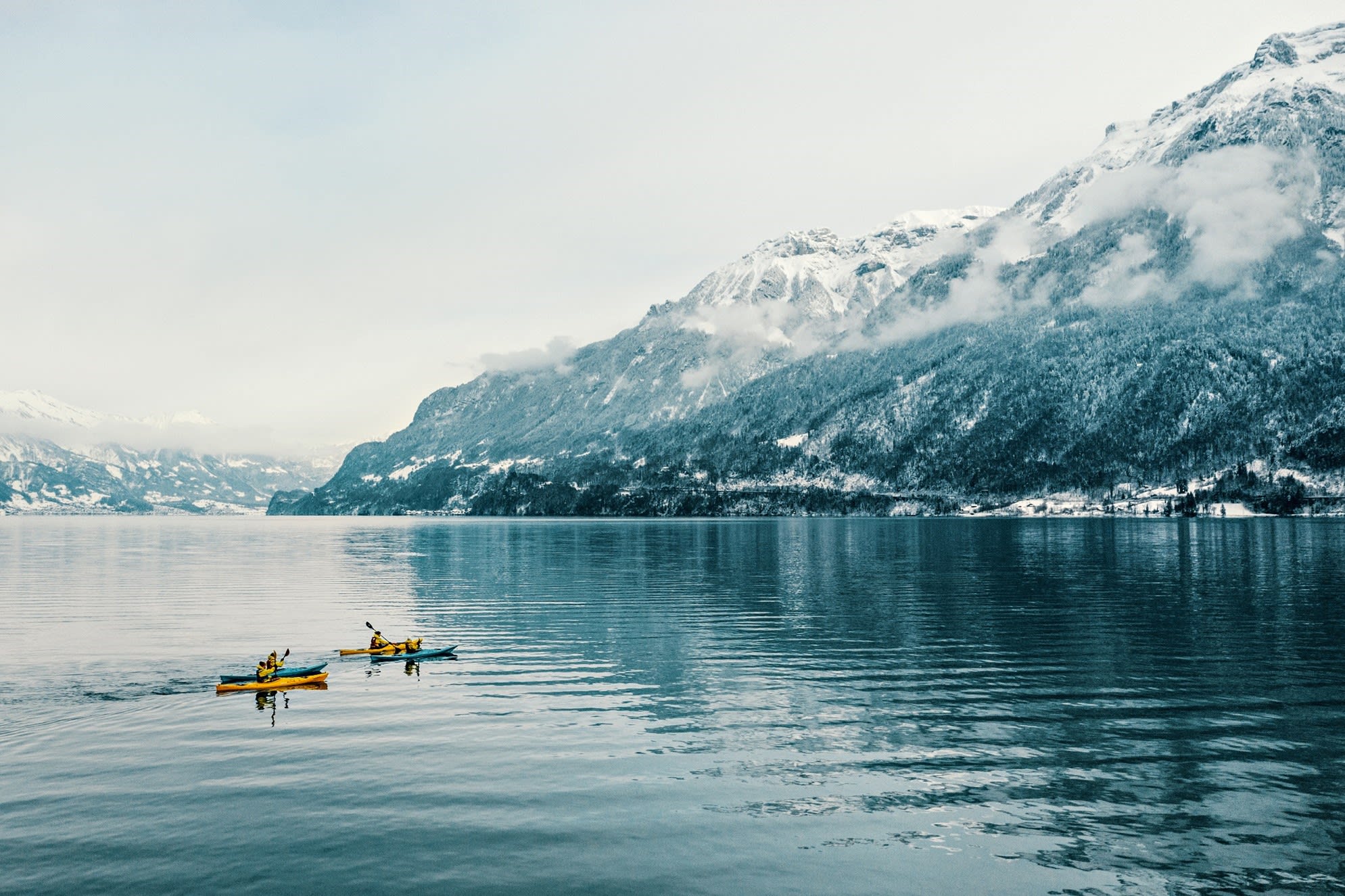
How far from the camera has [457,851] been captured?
3019cm

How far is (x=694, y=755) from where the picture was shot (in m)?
41.3

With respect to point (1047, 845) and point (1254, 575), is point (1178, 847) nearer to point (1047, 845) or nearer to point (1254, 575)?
point (1047, 845)

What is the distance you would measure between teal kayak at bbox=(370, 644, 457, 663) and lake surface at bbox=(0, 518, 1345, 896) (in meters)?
0.79

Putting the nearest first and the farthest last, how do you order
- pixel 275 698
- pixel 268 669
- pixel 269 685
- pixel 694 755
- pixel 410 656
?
pixel 694 755, pixel 275 698, pixel 269 685, pixel 268 669, pixel 410 656

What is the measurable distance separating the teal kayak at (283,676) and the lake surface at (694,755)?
118 cm

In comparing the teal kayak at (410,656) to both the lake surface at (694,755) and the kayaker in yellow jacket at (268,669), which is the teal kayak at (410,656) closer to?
the lake surface at (694,755)

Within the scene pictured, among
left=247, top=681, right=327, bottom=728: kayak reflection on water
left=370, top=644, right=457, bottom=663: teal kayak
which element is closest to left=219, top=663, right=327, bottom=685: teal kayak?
left=247, top=681, right=327, bottom=728: kayak reflection on water

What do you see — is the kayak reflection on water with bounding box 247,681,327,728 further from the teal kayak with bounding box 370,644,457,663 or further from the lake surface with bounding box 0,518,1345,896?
the teal kayak with bounding box 370,644,457,663

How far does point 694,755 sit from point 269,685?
2926cm

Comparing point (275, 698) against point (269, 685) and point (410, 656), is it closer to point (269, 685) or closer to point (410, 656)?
point (269, 685)

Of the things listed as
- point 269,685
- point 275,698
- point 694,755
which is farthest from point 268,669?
point 694,755

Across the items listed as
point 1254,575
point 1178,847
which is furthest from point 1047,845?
point 1254,575

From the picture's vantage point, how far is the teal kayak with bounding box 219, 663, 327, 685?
184 ft

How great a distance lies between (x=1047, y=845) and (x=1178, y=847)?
163 inches
